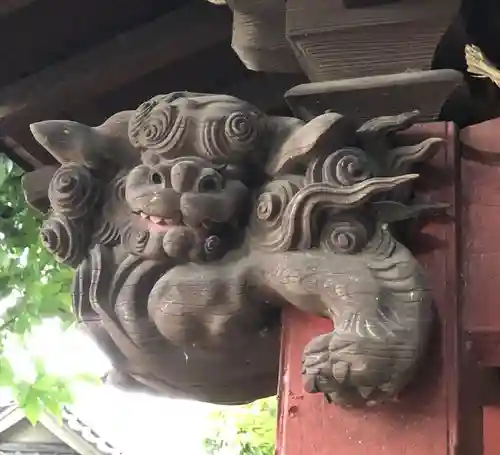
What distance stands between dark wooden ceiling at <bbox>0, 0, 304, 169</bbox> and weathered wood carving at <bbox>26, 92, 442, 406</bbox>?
349mm

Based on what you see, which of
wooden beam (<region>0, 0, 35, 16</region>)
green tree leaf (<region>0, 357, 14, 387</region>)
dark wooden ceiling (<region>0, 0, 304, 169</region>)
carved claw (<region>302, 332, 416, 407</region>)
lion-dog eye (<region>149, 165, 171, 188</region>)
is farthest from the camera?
green tree leaf (<region>0, 357, 14, 387</region>)

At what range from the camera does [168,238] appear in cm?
86

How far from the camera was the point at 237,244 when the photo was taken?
882 mm

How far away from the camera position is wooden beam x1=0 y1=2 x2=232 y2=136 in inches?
49.9

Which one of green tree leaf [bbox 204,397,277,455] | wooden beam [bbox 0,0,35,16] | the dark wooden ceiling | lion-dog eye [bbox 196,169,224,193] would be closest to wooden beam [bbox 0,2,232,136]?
the dark wooden ceiling

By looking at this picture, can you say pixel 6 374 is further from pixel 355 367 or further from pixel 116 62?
pixel 355 367

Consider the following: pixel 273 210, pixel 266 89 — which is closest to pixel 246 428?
pixel 266 89

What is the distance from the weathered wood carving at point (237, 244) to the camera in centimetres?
79

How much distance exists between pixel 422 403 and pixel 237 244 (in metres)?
0.25

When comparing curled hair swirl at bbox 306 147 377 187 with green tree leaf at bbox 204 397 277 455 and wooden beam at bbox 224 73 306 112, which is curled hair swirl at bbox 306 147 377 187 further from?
green tree leaf at bbox 204 397 277 455

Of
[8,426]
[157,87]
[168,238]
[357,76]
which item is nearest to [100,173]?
[168,238]

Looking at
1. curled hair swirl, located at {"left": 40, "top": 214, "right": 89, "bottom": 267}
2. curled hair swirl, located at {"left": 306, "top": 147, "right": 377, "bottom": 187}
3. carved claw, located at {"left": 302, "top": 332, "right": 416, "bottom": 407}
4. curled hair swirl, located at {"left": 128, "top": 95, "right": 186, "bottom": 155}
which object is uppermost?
curled hair swirl, located at {"left": 128, "top": 95, "right": 186, "bottom": 155}

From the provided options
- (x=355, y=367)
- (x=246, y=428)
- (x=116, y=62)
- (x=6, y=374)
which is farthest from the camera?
(x=246, y=428)

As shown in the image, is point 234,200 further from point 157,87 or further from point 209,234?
point 157,87
